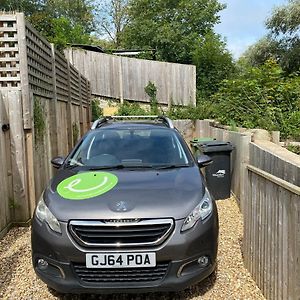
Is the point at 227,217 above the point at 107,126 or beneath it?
beneath

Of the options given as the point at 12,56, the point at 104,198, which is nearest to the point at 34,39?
the point at 12,56

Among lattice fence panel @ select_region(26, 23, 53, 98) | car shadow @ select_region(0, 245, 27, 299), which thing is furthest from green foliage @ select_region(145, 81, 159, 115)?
car shadow @ select_region(0, 245, 27, 299)

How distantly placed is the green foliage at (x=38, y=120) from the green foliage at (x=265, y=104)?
15.5 ft

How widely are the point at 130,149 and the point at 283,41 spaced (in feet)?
71.9

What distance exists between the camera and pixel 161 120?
639 centimetres

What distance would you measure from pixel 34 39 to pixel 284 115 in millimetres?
5812

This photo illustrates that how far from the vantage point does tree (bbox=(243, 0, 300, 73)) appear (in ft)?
74.9

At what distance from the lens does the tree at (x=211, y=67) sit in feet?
78.9

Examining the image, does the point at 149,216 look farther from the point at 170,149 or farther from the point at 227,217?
the point at 227,217

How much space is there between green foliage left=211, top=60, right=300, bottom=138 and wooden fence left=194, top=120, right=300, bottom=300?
4.60 metres

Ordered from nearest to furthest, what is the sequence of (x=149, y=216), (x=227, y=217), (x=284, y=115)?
(x=149, y=216) → (x=227, y=217) → (x=284, y=115)

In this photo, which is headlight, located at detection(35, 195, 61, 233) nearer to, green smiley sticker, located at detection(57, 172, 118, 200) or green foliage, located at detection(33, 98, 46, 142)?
green smiley sticker, located at detection(57, 172, 118, 200)

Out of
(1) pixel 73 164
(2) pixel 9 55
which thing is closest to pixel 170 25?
(2) pixel 9 55

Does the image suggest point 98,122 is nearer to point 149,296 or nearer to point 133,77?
point 149,296
